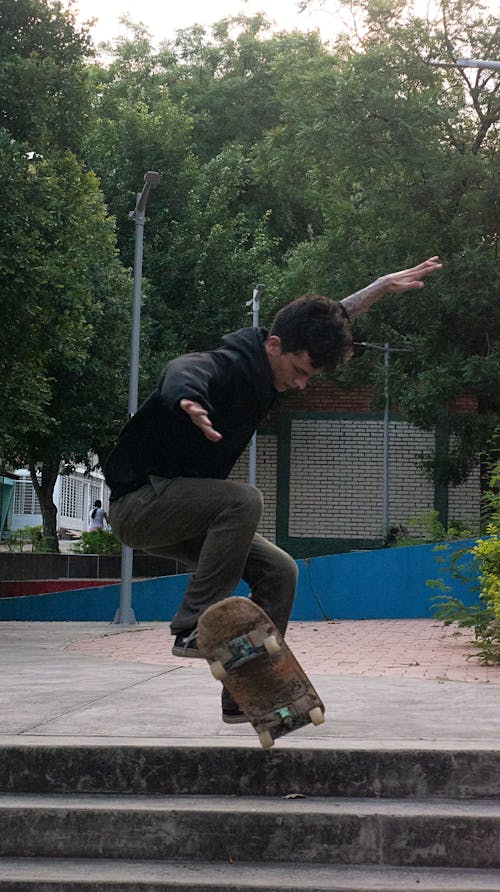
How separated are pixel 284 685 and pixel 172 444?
1067 mm

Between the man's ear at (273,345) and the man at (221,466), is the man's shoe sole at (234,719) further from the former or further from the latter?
the man's ear at (273,345)

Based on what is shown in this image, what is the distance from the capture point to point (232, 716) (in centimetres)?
468

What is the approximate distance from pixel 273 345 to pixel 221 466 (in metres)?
0.55

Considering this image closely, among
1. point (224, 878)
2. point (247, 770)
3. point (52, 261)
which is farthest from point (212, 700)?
point (52, 261)

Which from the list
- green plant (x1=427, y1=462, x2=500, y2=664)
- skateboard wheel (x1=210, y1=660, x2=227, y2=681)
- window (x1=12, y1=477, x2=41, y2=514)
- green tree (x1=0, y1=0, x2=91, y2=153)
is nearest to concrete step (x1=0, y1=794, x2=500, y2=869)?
skateboard wheel (x1=210, y1=660, x2=227, y2=681)

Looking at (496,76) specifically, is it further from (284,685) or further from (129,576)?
(284,685)

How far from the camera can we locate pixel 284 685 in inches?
171

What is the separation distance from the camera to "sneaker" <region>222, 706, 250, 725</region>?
15.2 ft

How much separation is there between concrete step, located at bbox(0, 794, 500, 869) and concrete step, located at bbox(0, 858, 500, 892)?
5cm

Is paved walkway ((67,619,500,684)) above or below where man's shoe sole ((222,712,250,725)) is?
below

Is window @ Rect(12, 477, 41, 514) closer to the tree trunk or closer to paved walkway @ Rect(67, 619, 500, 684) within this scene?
the tree trunk

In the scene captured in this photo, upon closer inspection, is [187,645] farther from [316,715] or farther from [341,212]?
[341,212]

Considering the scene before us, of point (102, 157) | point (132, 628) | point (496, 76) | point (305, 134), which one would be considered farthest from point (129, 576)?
point (102, 157)

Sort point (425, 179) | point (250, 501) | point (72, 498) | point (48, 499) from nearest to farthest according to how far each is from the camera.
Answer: point (250, 501), point (425, 179), point (48, 499), point (72, 498)
